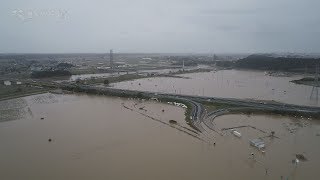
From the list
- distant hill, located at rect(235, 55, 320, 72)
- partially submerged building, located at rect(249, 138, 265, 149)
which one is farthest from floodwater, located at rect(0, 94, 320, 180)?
distant hill, located at rect(235, 55, 320, 72)

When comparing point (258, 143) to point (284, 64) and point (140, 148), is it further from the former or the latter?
point (284, 64)

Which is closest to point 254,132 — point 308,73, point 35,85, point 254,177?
point 254,177

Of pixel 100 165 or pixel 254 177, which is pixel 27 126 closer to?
pixel 100 165

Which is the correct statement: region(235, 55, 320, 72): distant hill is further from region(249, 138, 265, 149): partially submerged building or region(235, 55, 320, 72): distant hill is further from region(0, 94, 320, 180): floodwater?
region(249, 138, 265, 149): partially submerged building

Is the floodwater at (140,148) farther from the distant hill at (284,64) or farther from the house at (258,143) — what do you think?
the distant hill at (284,64)

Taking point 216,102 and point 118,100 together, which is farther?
point 118,100

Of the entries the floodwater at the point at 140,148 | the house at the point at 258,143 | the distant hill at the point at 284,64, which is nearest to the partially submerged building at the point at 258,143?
the house at the point at 258,143

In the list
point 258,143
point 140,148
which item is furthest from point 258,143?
point 140,148

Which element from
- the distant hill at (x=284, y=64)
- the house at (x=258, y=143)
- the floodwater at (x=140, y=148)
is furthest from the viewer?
the distant hill at (x=284, y=64)
